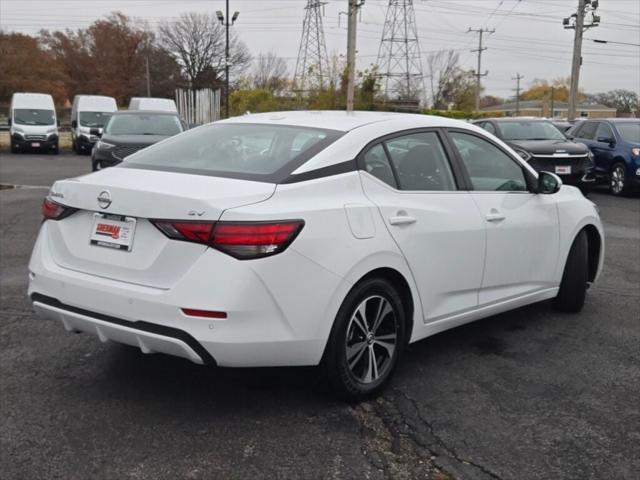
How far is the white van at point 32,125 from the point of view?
1107 inches

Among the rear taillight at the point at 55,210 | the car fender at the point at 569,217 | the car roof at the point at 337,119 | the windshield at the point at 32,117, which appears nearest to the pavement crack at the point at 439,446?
the car roof at the point at 337,119

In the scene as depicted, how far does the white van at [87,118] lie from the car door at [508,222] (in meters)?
25.0

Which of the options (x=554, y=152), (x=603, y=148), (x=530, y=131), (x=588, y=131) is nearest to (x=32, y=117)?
(x=530, y=131)

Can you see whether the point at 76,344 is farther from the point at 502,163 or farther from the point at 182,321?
the point at 502,163

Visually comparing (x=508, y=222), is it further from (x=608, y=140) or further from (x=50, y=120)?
(x=50, y=120)

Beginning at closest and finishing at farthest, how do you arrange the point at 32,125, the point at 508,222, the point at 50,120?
the point at 508,222 < the point at 32,125 < the point at 50,120

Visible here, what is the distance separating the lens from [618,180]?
51.1ft

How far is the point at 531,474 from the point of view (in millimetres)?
3215

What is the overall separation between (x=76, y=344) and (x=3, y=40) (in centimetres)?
5413

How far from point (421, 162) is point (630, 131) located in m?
13.5

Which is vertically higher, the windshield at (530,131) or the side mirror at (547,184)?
the windshield at (530,131)

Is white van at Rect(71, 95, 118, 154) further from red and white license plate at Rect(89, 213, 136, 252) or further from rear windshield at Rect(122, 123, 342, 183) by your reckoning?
red and white license plate at Rect(89, 213, 136, 252)

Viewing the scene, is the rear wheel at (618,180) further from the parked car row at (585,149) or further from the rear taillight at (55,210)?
the rear taillight at (55,210)

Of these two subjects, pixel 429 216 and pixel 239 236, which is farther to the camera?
pixel 429 216
